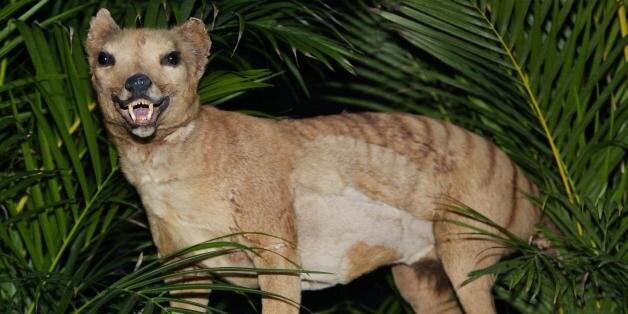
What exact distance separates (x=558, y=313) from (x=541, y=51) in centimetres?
73

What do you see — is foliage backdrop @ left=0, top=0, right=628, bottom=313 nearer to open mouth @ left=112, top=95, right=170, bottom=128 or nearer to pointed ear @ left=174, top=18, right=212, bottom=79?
pointed ear @ left=174, top=18, right=212, bottom=79

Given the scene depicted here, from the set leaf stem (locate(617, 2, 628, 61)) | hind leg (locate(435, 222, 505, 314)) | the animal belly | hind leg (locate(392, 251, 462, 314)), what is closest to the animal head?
the animal belly

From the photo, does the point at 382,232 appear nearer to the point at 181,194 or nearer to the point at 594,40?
the point at 181,194

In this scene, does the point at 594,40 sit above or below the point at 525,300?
above

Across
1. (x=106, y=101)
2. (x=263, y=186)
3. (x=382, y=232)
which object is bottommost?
(x=382, y=232)

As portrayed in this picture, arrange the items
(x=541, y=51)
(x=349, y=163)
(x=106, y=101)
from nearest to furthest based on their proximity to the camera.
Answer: (x=106, y=101) → (x=349, y=163) → (x=541, y=51)

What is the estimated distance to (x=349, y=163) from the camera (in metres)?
3.13

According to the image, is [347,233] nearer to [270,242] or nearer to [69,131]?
[270,242]

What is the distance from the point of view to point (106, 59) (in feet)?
9.20

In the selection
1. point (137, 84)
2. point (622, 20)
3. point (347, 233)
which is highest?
point (137, 84)

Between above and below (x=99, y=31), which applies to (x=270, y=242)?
below

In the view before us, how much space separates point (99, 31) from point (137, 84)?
1.05ft

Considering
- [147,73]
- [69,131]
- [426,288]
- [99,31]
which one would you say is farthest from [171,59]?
[426,288]

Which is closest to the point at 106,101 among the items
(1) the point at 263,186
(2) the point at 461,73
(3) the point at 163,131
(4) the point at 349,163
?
(3) the point at 163,131
